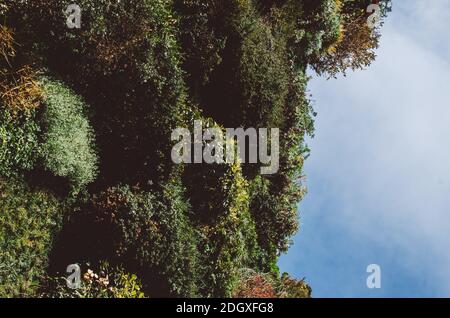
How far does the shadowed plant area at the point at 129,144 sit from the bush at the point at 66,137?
0.09 ft

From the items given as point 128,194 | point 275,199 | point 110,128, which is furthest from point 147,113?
point 275,199

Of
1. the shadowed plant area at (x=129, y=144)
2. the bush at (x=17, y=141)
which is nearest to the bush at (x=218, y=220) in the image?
the shadowed plant area at (x=129, y=144)

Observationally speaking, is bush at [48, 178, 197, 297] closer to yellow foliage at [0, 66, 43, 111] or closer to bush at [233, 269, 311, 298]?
bush at [233, 269, 311, 298]

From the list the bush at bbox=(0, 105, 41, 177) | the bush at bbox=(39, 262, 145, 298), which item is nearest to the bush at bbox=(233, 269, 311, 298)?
the bush at bbox=(39, 262, 145, 298)

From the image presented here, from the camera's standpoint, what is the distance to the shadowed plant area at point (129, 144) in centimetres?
1092

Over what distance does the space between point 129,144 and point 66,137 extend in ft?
4.36

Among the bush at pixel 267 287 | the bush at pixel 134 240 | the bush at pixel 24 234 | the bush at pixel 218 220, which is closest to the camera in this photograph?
the bush at pixel 24 234

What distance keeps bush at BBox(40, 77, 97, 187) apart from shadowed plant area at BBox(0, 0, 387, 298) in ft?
0.09

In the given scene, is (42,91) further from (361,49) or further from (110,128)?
(361,49)

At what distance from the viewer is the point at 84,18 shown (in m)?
11.2

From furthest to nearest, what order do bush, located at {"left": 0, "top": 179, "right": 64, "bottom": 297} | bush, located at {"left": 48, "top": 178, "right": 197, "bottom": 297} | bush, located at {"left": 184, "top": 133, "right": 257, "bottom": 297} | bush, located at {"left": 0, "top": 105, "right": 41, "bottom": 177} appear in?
bush, located at {"left": 184, "top": 133, "right": 257, "bottom": 297}
bush, located at {"left": 48, "top": 178, "right": 197, "bottom": 297}
bush, located at {"left": 0, "top": 179, "right": 64, "bottom": 297}
bush, located at {"left": 0, "top": 105, "right": 41, "bottom": 177}

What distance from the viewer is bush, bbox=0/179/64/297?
10695 mm

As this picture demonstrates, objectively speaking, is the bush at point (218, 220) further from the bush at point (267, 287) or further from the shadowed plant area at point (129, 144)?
the bush at point (267, 287)

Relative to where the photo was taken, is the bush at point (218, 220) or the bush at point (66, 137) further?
the bush at point (218, 220)
